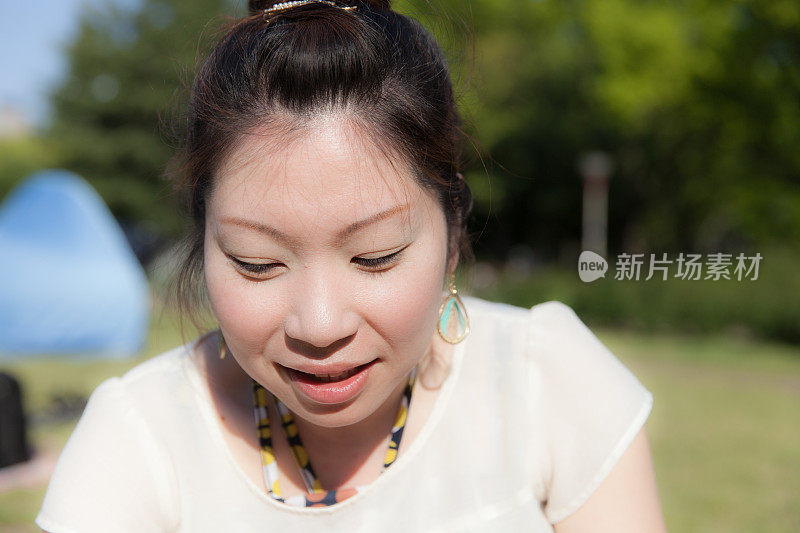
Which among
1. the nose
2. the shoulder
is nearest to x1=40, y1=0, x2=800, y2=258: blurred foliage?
the shoulder

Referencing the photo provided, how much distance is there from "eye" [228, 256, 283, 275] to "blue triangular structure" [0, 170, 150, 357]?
29.1 ft

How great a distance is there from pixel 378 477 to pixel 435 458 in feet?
0.43

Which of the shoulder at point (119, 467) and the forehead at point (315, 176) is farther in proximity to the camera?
the shoulder at point (119, 467)

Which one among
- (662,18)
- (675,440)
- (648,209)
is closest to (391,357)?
(675,440)

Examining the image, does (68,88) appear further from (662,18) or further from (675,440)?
(675,440)

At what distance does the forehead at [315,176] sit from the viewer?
131cm

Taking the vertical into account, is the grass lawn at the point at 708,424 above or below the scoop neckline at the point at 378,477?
below

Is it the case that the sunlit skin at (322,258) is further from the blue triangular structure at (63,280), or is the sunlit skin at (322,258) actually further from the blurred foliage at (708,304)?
the blurred foliage at (708,304)

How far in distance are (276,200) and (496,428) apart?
2.29 feet

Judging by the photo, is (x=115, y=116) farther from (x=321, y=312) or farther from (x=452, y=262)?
(x=321, y=312)

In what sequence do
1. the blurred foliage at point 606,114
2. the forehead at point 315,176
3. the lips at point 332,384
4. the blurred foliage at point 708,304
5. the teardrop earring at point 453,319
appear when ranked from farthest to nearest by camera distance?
the blurred foliage at point 606,114
the blurred foliage at point 708,304
the teardrop earring at point 453,319
the lips at point 332,384
the forehead at point 315,176

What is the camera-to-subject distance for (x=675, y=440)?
6023 millimetres

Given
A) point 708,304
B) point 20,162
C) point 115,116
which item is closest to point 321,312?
point 708,304

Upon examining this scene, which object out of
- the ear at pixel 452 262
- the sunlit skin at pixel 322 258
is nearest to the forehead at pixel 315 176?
the sunlit skin at pixel 322 258
